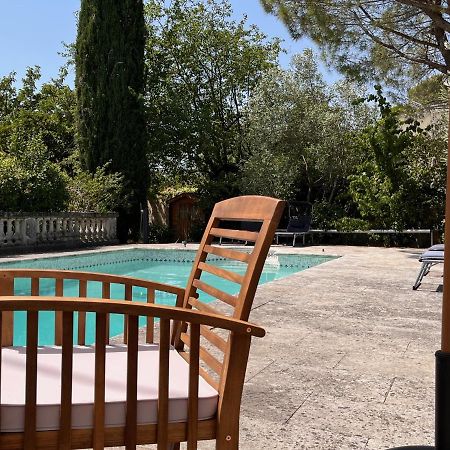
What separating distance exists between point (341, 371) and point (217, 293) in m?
1.68

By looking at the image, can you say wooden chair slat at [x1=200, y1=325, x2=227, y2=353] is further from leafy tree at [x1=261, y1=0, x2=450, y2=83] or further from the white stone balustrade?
the white stone balustrade

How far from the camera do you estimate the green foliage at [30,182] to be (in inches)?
493

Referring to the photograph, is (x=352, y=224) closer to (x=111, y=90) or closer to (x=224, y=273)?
(x=111, y=90)

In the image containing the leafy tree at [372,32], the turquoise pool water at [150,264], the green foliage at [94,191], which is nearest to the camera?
the leafy tree at [372,32]

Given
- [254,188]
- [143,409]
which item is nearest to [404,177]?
[254,188]

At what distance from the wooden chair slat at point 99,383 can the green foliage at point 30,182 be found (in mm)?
12047

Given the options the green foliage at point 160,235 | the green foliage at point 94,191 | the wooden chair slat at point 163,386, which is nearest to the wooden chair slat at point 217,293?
the wooden chair slat at point 163,386

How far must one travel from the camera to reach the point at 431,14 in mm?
9109

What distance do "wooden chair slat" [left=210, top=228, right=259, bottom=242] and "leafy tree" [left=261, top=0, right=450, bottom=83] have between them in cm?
872

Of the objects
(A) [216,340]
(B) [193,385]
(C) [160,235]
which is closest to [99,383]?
(B) [193,385]

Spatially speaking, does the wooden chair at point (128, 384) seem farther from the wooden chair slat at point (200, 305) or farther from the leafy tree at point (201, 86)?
the leafy tree at point (201, 86)

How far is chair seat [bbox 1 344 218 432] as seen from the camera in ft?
3.90

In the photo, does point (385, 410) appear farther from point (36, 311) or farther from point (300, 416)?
point (36, 311)

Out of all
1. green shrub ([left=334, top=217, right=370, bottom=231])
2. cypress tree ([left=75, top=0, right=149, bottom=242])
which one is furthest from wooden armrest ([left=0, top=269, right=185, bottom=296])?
cypress tree ([left=75, top=0, right=149, bottom=242])
